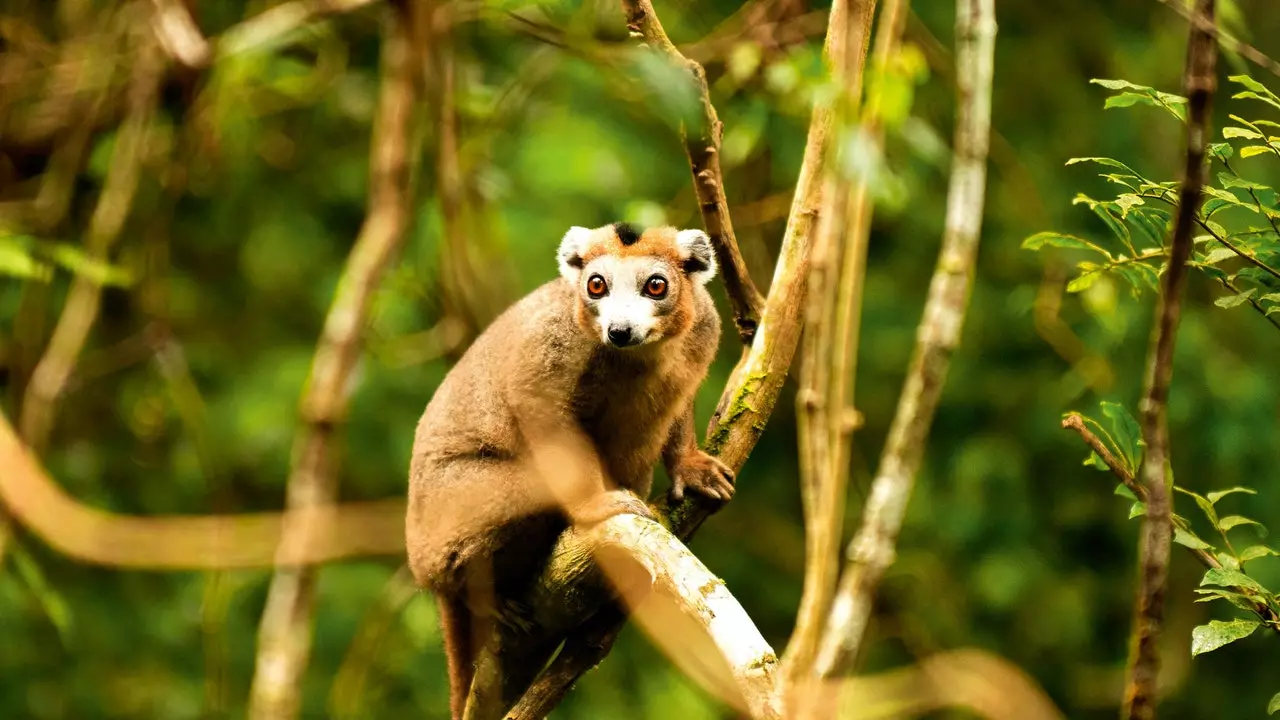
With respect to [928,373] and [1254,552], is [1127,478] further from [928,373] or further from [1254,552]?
[928,373]

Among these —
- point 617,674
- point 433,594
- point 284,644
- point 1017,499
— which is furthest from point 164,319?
point 1017,499

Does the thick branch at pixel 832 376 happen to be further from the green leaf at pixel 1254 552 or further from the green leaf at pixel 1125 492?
the green leaf at pixel 1254 552

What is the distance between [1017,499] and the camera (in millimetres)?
9984

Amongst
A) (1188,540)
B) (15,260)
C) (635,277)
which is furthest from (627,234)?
(15,260)

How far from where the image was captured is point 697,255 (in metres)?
5.12

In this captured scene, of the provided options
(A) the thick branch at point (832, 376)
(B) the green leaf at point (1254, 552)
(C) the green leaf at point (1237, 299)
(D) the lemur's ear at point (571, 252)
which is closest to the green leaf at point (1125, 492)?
(B) the green leaf at point (1254, 552)

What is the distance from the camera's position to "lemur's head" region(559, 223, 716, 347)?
4742mm

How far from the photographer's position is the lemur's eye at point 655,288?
16.1 ft

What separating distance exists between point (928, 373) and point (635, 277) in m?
3.06

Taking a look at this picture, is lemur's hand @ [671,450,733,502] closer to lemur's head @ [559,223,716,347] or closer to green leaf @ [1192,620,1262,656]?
lemur's head @ [559,223,716,347]

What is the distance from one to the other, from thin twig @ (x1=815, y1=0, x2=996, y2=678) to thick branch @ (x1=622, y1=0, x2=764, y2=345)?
1638 millimetres

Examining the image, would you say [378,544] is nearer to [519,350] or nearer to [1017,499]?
[519,350]

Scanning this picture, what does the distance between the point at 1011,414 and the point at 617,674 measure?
3.74 metres

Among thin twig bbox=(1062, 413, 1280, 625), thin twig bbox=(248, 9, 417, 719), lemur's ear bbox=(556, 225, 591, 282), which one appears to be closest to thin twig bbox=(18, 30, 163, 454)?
lemur's ear bbox=(556, 225, 591, 282)
